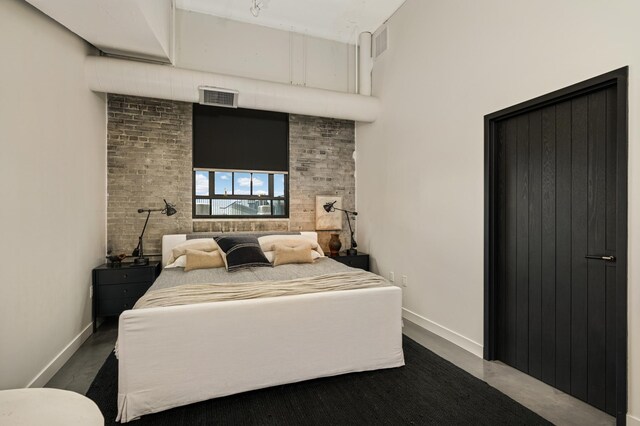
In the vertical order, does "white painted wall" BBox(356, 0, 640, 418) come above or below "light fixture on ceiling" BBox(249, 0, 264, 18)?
below

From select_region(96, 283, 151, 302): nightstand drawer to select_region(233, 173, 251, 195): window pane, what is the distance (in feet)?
5.29

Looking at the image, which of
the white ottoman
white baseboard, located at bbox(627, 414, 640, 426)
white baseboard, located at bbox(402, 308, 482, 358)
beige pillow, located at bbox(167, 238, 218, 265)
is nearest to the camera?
the white ottoman

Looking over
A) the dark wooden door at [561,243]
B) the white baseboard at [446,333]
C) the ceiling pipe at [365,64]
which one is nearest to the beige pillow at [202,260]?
the white baseboard at [446,333]

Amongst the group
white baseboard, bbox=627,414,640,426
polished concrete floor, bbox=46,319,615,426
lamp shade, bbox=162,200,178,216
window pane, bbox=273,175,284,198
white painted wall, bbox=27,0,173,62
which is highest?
white painted wall, bbox=27,0,173,62

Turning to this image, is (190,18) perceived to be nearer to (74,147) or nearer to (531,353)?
(74,147)

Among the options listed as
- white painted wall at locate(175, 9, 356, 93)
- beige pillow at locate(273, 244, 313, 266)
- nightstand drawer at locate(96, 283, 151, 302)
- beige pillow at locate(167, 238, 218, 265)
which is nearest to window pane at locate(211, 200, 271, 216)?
beige pillow at locate(167, 238, 218, 265)

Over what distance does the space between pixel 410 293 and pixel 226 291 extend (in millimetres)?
2265

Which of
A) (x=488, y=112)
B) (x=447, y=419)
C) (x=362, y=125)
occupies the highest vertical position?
(x=362, y=125)

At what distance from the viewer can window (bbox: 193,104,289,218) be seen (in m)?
4.47

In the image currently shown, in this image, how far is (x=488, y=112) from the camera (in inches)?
113

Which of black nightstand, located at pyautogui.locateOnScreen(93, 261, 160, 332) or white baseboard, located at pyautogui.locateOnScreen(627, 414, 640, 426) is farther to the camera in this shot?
black nightstand, located at pyautogui.locateOnScreen(93, 261, 160, 332)

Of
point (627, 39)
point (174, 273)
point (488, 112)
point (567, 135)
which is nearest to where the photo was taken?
point (627, 39)

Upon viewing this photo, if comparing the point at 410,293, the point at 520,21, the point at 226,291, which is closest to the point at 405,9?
the point at 520,21

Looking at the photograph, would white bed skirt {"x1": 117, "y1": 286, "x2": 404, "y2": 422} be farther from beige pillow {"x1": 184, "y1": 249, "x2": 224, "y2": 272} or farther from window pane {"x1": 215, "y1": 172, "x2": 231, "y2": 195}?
window pane {"x1": 215, "y1": 172, "x2": 231, "y2": 195}
